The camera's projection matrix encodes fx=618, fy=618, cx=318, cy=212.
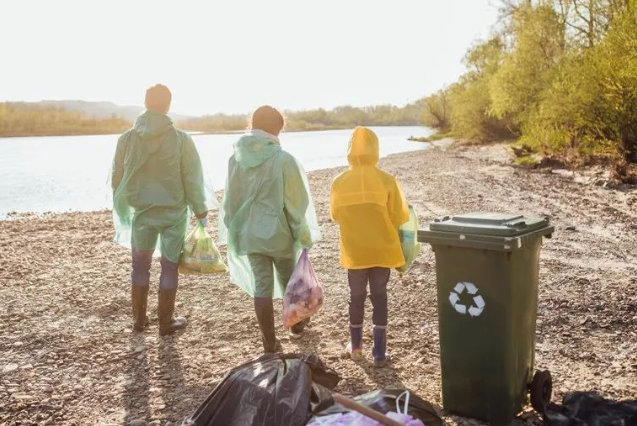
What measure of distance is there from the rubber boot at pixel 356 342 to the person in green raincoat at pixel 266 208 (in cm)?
62

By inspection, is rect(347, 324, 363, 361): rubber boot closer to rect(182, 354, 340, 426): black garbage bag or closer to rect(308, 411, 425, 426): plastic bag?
rect(182, 354, 340, 426): black garbage bag

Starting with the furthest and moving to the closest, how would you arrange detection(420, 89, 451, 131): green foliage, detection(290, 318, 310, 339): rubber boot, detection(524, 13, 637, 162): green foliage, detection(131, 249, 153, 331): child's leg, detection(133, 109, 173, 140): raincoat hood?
detection(420, 89, 451, 131): green foliage < detection(524, 13, 637, 162): green foliage < detection(290, 318, 310, 339): rubber boot < detection(131, 249, 153, 331): child's leg < detection(133, 109, 173, 140): raincoat hood

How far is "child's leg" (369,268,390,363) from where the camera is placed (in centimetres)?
439

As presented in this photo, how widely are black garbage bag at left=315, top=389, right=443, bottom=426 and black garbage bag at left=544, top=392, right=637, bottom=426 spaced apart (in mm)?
718

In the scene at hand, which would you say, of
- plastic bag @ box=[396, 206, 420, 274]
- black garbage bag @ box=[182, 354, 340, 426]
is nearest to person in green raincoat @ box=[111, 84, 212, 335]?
plastic bag @ box=[396, 206, 420, 274]

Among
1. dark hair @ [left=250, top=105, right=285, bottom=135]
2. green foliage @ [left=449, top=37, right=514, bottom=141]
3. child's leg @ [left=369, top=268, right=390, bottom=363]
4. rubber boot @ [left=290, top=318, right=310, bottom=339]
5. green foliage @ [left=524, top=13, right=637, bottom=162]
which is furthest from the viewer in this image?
green foliage @ [left=449, top=37, right=514, bottom=141]

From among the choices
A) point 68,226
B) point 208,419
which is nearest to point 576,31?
point 68,226

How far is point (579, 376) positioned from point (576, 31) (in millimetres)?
24547

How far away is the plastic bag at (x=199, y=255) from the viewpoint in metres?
5.37

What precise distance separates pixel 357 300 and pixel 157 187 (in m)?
1.96

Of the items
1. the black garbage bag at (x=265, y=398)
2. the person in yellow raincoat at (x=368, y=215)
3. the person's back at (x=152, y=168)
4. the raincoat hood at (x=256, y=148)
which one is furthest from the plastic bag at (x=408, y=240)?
the person's back at (x=152, y=168)

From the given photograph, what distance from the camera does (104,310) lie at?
6.53 meters

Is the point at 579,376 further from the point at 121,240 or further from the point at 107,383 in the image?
the point at 121,240

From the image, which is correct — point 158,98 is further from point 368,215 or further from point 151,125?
point 368,215
